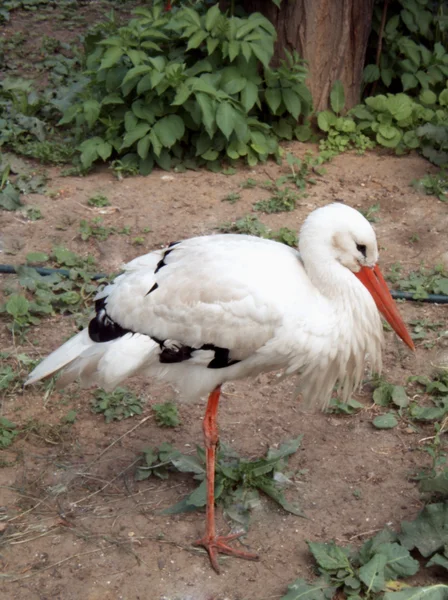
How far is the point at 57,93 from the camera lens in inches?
285

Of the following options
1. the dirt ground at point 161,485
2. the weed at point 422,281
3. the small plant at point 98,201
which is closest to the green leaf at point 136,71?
the small plant at point 98,201

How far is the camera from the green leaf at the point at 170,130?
6.18 metres

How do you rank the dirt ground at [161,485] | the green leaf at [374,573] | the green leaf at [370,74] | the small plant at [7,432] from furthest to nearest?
the green leaf at [370,74] → the small plant at [7,432] → the dirt ground at [161,485] → the green leaf at [374,573]

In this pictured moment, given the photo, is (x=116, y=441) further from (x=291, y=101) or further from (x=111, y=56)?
(x=291, y=101)

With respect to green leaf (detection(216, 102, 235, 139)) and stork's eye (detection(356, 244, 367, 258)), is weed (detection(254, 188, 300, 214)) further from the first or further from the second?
stork's eye (detection(356, 244, 367, 258))

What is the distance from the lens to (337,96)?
6.72 meters

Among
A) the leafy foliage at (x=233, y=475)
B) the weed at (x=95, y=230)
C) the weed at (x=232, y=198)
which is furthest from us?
the weed at (x=232, y=198)

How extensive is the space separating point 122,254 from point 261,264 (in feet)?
7.42

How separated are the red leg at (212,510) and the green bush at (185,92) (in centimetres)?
280

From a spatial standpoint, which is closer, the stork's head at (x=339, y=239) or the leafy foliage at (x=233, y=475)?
the stork's head at (x=339, y=239)

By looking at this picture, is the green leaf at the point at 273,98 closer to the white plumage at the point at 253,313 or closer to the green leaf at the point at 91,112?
the green leaf at the point at 91,112

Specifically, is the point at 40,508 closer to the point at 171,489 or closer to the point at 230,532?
the point at 171,489

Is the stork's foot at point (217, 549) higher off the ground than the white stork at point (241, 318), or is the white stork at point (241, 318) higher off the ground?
the white stork at point (241, 318)

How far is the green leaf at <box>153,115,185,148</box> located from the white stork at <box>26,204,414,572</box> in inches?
100
